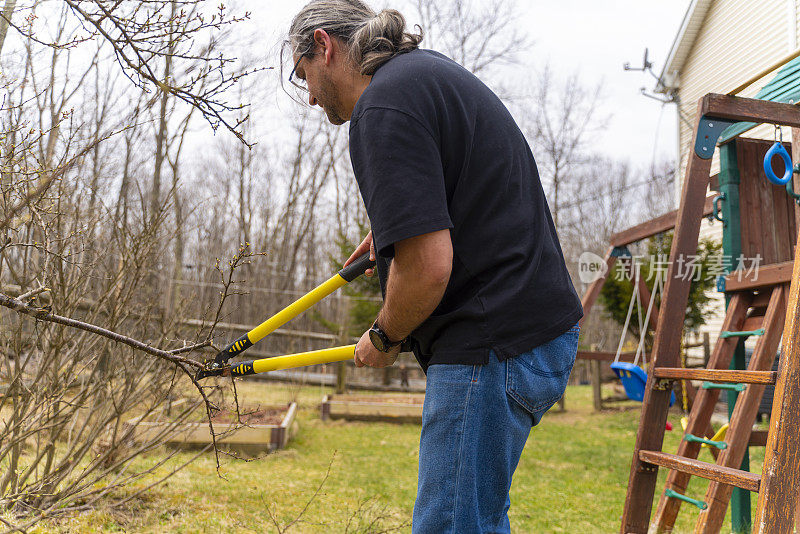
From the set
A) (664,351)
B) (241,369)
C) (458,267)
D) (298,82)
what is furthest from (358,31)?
(664,351)

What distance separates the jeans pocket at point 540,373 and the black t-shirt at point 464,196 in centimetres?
3

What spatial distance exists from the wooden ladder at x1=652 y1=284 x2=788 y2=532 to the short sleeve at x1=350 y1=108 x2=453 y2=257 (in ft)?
7.11

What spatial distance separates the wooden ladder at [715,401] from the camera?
10.6 feet

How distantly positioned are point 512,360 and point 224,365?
119cm

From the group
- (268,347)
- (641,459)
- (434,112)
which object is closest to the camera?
(434,112)

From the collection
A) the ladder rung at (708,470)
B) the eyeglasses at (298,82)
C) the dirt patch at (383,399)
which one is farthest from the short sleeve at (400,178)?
the dirt patch at (383,399)

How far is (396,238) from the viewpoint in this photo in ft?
4.80

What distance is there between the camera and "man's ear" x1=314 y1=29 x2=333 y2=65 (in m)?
1.79

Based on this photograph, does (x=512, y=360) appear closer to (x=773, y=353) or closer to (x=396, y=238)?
(x=396, y=238)

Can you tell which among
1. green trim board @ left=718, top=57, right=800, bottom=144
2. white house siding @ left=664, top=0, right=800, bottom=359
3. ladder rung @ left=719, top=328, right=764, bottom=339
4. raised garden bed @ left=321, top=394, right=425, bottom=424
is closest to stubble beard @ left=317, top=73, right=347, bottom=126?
ladder rung @ left=719, top=328, right=764, bottom=339

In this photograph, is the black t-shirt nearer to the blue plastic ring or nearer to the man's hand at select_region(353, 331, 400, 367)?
the man's hand at select_region(353, 331, 400, 367)

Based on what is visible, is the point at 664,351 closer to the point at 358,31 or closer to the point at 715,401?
the point at 715,401

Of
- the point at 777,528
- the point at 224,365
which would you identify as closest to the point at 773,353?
the point at 777,528

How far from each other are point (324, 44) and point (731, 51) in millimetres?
13869
